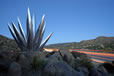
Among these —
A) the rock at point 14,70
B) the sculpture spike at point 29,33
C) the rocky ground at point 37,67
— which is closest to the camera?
the rock at point 14,70

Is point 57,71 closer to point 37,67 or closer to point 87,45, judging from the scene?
point 37,67

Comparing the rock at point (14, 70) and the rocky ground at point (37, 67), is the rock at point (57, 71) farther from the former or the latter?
the rock at point (14, 70)

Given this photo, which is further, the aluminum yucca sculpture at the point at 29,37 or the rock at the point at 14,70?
the aluminum yucca sculpture at the point at 29,37

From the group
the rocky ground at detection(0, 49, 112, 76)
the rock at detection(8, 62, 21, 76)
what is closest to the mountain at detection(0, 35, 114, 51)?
the rocky ground at detection(0, 49, 112, 76)

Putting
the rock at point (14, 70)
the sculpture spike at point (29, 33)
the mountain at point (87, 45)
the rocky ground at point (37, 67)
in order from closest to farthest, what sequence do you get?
the rock at point (14, 70) → the rocky ground at point (37, 67) → the sculpture spike at point (29, 33) → the mountain at point (87, 45)

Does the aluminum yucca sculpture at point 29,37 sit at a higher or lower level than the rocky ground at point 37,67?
higher

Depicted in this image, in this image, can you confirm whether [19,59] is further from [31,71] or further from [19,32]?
[19,32]

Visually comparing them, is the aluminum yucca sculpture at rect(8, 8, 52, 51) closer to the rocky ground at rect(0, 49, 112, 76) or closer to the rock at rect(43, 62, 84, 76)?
the rocky ground at rect(0, 49, 112, 76)

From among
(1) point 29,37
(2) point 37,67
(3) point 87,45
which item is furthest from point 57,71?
(3) point 87,45

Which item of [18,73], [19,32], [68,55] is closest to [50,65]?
[18,73]

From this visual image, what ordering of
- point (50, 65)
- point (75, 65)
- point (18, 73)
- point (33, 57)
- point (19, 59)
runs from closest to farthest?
point (18, 73) → point (50, 65) → point (19, 59) → point (33, 57) → point (75, 65)

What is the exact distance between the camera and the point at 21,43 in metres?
7.14

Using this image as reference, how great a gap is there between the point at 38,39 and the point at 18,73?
309cm

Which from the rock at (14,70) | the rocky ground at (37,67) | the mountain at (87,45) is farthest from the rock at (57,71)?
the mountain at (87,45)
